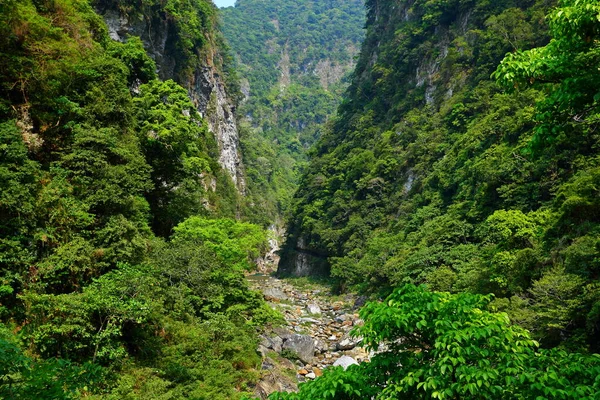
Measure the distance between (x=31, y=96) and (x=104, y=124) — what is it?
2123mm

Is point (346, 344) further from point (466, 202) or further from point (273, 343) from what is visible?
point (466, 202)

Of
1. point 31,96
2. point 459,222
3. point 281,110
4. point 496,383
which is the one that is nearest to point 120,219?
point 31,96

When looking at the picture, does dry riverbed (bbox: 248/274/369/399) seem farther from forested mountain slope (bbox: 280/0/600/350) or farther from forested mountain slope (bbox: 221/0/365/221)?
forested mountain slope (bbox: 221/0/365/221)

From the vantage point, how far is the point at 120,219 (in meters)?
10.1

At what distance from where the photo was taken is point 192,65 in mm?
35875

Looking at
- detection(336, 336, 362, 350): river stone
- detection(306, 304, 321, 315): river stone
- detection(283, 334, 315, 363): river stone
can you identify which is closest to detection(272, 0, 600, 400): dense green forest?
detection(306, 304, 321, 315): river stone

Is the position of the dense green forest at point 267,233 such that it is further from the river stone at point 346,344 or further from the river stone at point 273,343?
the river stone at point 346,344

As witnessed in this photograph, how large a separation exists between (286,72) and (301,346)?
431 feet

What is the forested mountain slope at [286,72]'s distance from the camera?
8606 centimetres

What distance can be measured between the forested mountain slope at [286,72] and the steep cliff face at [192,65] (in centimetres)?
1469

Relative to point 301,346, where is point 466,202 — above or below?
above

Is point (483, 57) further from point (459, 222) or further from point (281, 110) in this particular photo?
point (281, 110)

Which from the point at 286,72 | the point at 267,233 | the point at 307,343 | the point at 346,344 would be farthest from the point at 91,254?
the point at 286,72

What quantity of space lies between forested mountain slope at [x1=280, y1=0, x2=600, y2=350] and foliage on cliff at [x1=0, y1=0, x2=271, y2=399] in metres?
6.97
